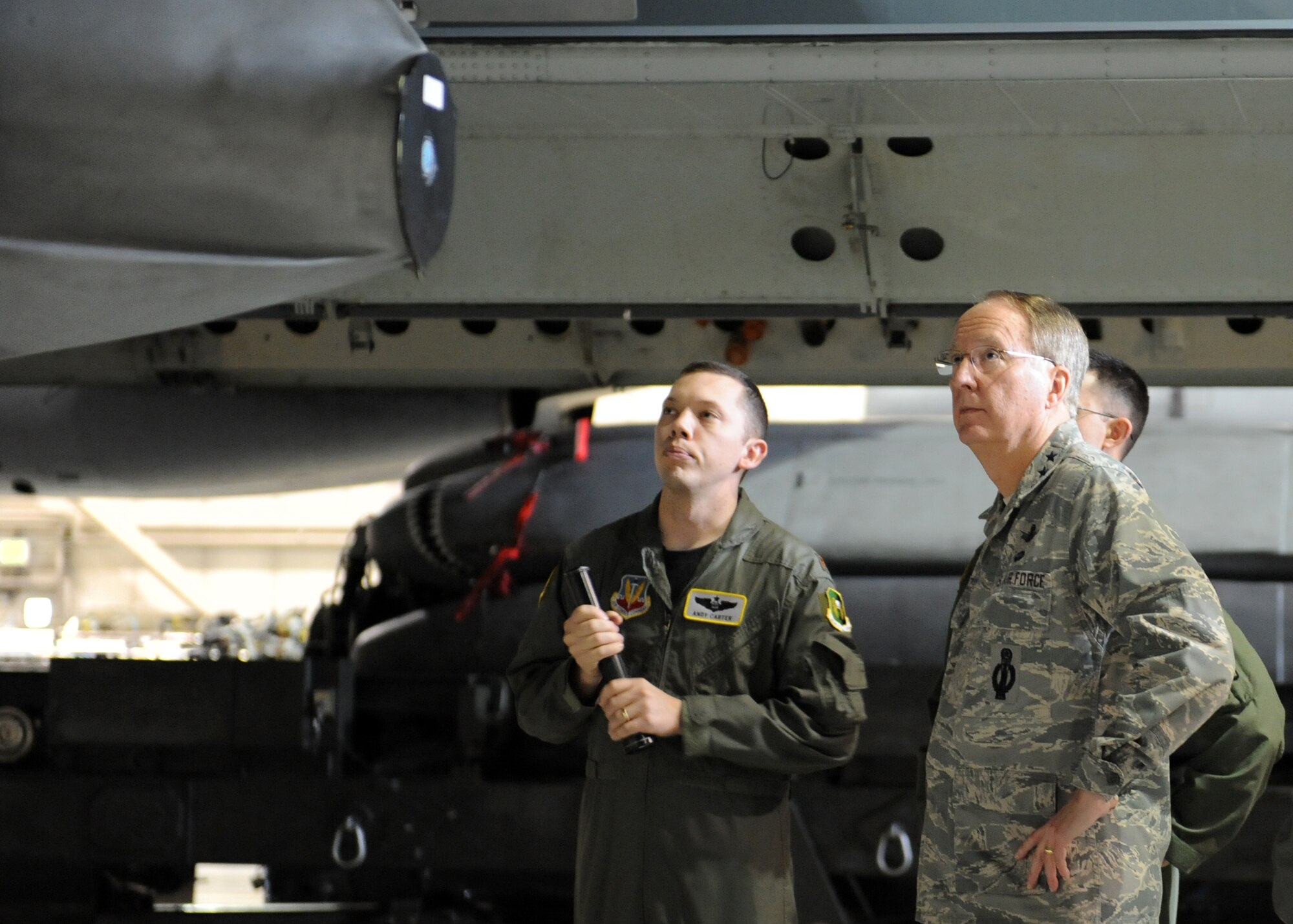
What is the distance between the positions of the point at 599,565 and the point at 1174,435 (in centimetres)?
261

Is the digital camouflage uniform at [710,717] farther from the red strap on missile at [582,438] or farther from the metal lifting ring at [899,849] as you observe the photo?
the red strap on missile at [582,438]

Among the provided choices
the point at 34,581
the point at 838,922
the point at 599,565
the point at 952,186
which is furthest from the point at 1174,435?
the point at 34,581

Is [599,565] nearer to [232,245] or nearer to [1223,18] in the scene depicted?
[232,245]

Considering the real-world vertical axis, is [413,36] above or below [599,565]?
above

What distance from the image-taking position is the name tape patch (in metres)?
2.08

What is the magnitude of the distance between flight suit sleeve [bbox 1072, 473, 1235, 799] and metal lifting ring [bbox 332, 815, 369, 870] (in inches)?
112

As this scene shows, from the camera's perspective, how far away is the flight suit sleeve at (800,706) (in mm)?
2424

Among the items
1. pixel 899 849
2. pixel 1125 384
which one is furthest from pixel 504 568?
pixel 1125 384

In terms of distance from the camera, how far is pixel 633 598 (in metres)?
2.61

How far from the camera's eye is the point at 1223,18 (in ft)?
9.42

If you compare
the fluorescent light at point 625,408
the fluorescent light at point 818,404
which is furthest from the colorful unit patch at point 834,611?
the fluorescent light at point 818,404

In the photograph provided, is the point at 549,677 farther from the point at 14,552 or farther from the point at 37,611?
the point at 14,552

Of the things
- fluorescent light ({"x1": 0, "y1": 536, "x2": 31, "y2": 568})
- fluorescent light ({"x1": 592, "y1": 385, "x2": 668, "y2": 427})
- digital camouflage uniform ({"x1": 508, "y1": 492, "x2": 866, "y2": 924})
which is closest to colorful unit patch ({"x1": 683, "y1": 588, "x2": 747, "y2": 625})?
digital camouflage uniform ({"x1": 508, "y1": 492, "x2": 866, "y2": 924})

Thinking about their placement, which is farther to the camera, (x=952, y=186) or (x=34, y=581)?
(x=34, y=581)
